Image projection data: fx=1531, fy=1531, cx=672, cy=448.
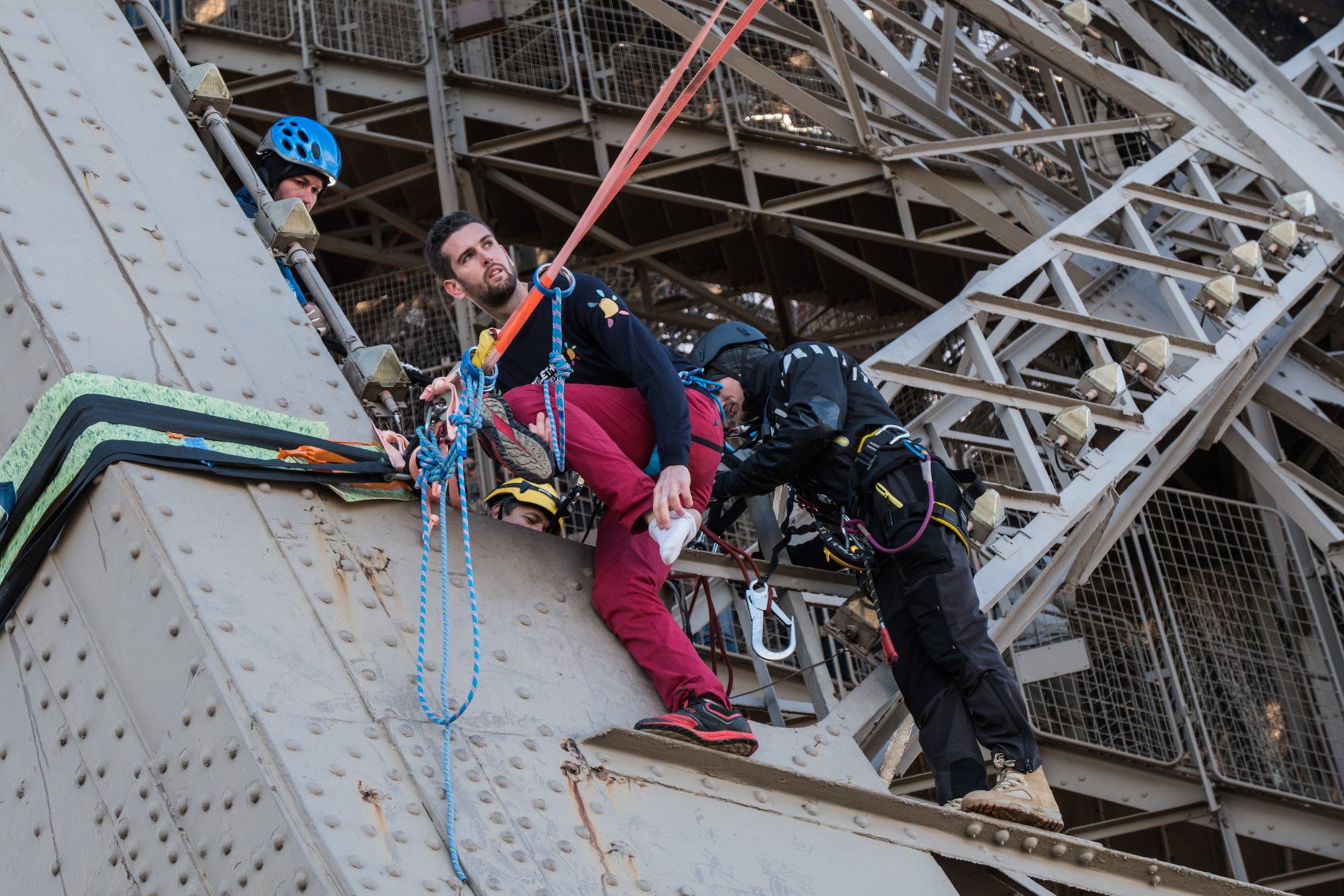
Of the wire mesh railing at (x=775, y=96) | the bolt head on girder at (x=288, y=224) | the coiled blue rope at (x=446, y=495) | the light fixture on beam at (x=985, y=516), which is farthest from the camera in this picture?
the wire mesh railing at (x=775, y=96)

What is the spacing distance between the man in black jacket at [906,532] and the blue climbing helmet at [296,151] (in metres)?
1.83

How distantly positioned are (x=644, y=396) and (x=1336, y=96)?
1049 centimetres

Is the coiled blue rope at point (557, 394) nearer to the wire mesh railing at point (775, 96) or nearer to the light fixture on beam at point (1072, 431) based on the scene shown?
the light fixture on beam at point (1072, 431)

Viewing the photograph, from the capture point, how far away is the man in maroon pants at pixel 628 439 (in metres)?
4.71

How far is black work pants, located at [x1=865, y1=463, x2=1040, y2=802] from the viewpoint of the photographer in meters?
5.37

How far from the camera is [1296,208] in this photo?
934cm

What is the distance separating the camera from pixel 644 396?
5.13m

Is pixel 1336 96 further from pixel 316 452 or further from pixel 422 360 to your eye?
pixel 316 452

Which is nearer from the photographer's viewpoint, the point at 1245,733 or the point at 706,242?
the point at 1245,733

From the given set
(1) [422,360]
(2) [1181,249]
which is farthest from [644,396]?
(1) [422,360]

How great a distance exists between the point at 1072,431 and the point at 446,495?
345cm

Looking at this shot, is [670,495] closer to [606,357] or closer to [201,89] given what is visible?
[606,357]

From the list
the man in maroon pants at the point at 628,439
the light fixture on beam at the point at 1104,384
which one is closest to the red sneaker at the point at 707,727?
the man in maroon pants at the point at 628,439

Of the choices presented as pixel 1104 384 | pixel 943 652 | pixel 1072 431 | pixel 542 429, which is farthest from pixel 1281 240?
pixel 542 429
